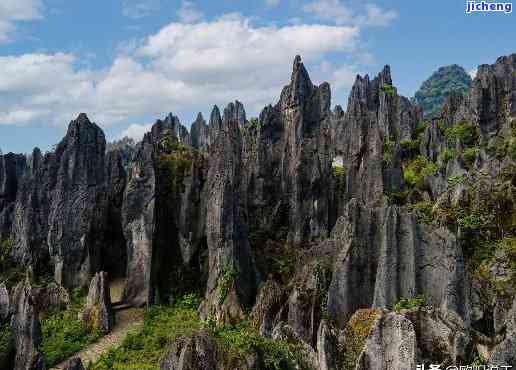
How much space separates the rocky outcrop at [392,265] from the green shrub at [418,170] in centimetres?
2234

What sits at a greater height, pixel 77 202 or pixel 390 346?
pixel 77 202

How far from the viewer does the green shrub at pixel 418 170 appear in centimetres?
4134

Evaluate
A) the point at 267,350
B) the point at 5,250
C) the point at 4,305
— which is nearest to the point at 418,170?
the point at 5,250

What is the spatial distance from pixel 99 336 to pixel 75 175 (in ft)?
32.3

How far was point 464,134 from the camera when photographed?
52781mm

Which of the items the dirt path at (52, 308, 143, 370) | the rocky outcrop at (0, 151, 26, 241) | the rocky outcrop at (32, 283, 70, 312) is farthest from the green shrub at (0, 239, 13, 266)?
the dirt path at (52, 308, 143, 370)

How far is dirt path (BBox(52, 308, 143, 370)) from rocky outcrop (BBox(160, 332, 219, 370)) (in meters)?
8.27

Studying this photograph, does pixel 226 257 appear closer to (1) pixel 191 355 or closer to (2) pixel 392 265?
(2) pixel 392 265

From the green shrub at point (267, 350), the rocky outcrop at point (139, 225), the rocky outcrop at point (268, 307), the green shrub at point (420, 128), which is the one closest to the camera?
the green shrub at point (267, 350)

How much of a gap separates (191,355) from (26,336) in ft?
21.4

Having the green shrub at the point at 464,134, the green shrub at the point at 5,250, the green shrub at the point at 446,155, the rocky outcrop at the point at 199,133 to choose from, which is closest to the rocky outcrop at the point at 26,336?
the green shrub at the point at 5,250

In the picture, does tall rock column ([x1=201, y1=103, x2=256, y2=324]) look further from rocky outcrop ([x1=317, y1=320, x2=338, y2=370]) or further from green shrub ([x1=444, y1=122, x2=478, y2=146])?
green shrub ([x1=444, y1=122, x2=478, y2=146])

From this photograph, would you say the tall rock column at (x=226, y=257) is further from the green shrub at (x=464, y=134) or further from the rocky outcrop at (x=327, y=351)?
the green shrub at (x=464, y=134)

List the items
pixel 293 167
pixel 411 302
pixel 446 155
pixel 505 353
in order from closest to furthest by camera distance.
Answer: pixel 505 353, pixel 411 302, pixel 293 167, pixel 446 155
